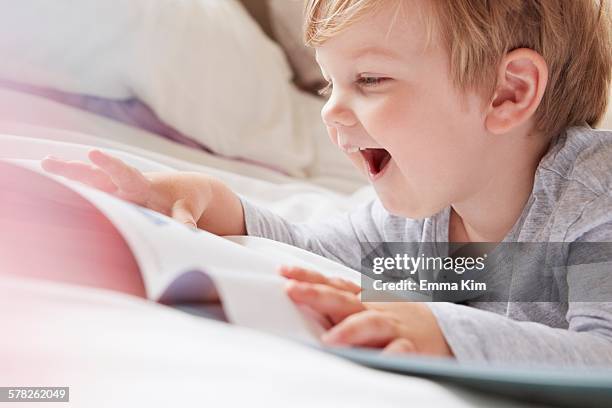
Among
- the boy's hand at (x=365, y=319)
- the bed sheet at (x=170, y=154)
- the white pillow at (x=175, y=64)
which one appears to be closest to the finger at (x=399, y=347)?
the boy's hand at (x=365, y=319)

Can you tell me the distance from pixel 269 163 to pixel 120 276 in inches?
30.0

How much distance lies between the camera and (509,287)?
0.86m

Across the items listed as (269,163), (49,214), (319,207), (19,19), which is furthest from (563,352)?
(19,19)

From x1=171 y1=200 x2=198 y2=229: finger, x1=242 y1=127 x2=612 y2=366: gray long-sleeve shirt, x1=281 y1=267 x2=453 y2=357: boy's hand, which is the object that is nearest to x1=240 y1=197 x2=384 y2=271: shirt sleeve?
x1=242 y1=127 x2=612 y2=366: gray long-sleeve shirt

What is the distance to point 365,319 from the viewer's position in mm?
510

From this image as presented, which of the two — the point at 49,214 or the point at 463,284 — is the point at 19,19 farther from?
the point at 463,284

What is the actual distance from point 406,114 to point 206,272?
1.15 feet

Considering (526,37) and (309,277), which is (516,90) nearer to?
(526,37)

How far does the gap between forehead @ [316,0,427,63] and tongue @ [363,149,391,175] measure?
5.1 inches

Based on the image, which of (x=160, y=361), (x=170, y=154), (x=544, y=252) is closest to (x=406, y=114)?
(x=544, y=252)

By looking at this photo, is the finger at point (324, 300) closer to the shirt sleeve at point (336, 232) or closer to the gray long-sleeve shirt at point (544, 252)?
the gray long-sleeve shirt at point (544, 252)

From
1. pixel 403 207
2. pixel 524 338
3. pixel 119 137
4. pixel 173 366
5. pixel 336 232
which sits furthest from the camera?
pixel 119 137

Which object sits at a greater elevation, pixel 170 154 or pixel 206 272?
pixel 170 154

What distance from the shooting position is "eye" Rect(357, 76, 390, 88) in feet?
2.56
